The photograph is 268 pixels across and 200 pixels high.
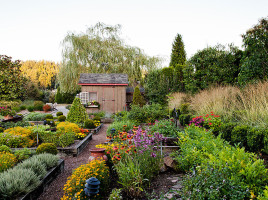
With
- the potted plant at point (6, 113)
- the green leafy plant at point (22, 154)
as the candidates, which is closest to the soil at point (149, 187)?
the green leafy plant at point (22, 154)

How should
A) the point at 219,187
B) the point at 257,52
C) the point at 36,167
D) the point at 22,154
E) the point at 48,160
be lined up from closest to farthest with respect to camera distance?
the point at 219,187 < the point at 36,167 < the point at 48,160 < the point at 22,154 < the point at 257,52

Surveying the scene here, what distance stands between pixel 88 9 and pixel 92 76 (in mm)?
6605

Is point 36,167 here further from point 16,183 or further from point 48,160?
point 16,183

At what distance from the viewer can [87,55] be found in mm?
17469

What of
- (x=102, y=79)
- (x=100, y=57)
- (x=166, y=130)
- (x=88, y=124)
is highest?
(x=100, y=57)

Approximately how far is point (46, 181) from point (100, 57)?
15.5 meters

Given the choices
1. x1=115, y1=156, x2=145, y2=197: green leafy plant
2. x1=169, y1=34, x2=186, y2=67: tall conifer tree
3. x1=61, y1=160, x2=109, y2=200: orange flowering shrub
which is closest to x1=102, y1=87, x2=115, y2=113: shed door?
x1=169, y1=34, x2=186, y2=67: tall conifer tree

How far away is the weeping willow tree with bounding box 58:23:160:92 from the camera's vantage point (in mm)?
16781

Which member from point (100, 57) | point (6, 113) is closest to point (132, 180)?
point (6, 113)

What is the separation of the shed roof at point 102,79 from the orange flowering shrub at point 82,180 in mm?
11496

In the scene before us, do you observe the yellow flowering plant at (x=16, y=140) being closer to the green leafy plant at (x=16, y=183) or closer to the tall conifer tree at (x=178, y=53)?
the green leafy plant at (x=16, y=183)

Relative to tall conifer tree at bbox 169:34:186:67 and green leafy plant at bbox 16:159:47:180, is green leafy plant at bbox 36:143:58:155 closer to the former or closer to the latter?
green leafy plant at bbox 16:159:47:180

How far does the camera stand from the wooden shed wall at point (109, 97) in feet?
47.4

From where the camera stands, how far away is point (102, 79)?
1469cm
